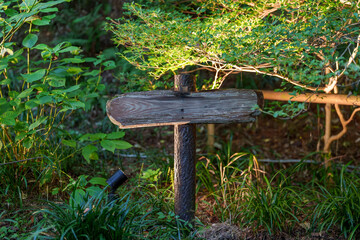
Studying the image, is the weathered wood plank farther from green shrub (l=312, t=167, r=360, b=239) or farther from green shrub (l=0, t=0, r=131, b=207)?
green shrub (l=312, t=167, r=360, b=239)

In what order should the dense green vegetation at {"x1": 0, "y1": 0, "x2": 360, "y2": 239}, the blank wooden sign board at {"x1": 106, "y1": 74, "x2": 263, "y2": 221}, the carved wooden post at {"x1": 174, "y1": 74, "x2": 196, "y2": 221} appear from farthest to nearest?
the carved wooden post at {"x1": 174, "y1": 74, "x2": 196, "y2": 221} < the blank wooden sign board at {"x1": 106, "y1": 74, "x2": 263, "y2": 221} < the dense green vegetation at {"x1": 0, "y1": 0, "x2": 360, "y2": 239}

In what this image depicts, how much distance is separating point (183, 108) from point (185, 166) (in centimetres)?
51

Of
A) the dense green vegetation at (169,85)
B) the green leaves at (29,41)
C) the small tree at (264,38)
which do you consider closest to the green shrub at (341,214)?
the dense green vegetation at (169,85)

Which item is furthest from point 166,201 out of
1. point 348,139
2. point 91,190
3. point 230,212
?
point 348,139

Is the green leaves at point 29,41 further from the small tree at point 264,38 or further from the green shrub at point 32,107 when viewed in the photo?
the small tree at point 264,38

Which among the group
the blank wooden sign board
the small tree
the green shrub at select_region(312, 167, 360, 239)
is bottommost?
the green shrub at select_region(312, 167, 360, 239)

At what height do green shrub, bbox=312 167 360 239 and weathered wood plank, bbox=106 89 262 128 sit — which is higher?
weathered wood plank, bbox=106 89 262 128

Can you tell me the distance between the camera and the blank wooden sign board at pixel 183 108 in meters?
2.97

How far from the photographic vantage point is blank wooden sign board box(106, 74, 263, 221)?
297cm

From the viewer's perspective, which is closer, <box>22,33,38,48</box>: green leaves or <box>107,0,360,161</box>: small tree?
<box>107,0,360,161</box>: small tree

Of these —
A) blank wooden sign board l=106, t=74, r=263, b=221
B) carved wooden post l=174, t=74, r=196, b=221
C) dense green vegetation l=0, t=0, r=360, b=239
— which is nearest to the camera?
dense green vegetation l=0, t=0, r=360, b=239

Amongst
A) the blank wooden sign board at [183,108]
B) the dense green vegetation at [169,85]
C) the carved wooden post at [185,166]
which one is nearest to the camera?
the dense green vegetation at [169,85]

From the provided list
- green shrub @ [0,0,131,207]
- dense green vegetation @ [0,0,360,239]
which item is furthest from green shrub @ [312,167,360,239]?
green shrub @ [0,0,131,207]

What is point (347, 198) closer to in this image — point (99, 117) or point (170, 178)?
point (170, 178)
